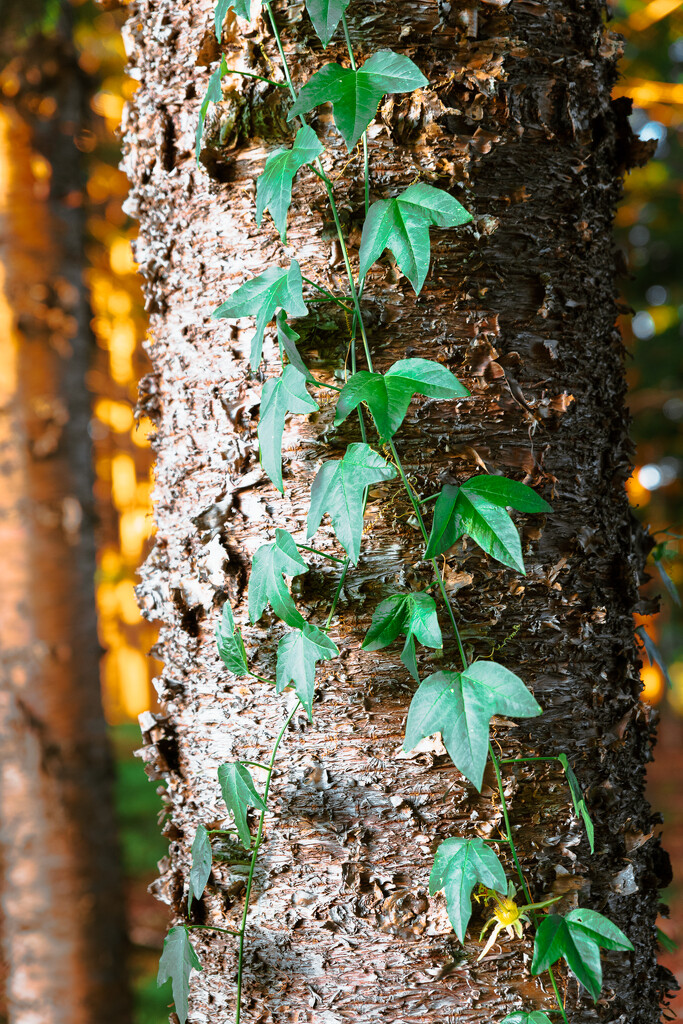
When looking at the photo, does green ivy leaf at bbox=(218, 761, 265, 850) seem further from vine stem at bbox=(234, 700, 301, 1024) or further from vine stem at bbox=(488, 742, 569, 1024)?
vine stem at bbox=(488, 742, 569, 1024)

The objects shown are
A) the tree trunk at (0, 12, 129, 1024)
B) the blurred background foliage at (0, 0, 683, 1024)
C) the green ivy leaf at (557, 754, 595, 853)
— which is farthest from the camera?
the blurred background foliage at (0, 0, 683, 1024)

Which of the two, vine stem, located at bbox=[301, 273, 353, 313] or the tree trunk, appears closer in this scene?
vine stem, located at bbox=[301, 273, 353, 313]

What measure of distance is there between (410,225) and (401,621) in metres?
0.38

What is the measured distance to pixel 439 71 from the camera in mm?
729

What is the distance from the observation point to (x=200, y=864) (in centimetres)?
76

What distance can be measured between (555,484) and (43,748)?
215cm

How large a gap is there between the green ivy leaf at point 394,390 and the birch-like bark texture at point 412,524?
0.31 ft

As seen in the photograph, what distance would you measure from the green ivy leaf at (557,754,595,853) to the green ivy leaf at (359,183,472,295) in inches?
19.1

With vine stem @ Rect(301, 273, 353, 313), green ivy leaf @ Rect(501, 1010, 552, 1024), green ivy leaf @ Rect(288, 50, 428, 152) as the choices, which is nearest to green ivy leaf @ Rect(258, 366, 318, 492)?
vine stem @ Rect(301, 273, 353, 313)

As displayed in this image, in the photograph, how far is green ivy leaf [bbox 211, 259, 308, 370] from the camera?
65cm

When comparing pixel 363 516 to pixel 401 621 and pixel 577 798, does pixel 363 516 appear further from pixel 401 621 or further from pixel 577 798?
pixel 577 798

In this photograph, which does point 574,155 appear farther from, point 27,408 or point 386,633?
point 27,408

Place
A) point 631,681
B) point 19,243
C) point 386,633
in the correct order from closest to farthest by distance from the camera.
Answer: point 386,633
point 631,681
point 19,243

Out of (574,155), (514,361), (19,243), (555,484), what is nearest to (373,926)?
(555,484)
